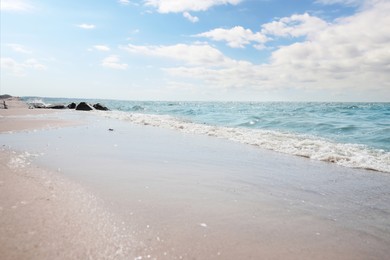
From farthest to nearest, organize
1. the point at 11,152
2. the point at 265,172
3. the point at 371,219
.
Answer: the point at 11,152, the point at 265,172, the point at 371,219

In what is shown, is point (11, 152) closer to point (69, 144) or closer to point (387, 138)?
point (69, 144)

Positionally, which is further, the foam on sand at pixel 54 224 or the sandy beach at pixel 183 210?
the sandy beach at pixel 183 210

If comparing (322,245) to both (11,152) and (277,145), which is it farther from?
(277,145)

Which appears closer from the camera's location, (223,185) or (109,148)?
(223,185)

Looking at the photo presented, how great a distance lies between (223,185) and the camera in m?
5.88

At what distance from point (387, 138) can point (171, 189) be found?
13.3 m

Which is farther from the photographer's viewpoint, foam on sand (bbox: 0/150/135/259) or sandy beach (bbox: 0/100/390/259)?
A: sandy beach (bbox: 0/100/390/259)

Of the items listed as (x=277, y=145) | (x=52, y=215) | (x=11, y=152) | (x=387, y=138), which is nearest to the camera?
(x=52, y=215)

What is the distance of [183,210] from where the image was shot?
434 centimetres

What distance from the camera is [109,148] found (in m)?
9.61

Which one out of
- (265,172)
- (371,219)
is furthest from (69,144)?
(371,219)

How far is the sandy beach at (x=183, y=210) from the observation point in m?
3.21

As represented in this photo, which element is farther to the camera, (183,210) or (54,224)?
(183,210)

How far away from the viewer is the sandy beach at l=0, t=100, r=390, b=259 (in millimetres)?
3211
